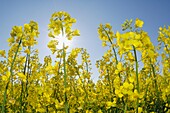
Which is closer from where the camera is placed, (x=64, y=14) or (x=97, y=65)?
(x=64, y=14)

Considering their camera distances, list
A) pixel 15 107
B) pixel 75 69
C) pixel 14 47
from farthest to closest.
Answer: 1. pixel 15 107
2. pixel 75 69
3. pixel 14 47

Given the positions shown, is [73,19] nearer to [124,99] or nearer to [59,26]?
[59,26]

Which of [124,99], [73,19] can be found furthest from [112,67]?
[124,99]

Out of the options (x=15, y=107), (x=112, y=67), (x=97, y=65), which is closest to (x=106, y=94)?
(x=112, y=67)

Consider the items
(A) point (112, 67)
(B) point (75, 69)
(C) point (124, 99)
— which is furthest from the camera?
(A) point (112, 67)

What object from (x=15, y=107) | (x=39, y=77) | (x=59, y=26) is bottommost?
(x=15, y=107)

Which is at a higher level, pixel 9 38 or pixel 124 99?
pixel 9 38

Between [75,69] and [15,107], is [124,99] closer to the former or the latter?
[75,69]

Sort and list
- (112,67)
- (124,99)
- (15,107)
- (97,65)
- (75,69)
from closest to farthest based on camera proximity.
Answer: (124,99) → (75,69) → (15,107) → (112,67) → (97,65)

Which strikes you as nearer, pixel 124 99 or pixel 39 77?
pixel 124 99

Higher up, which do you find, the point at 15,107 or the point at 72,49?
the point at 72,49
